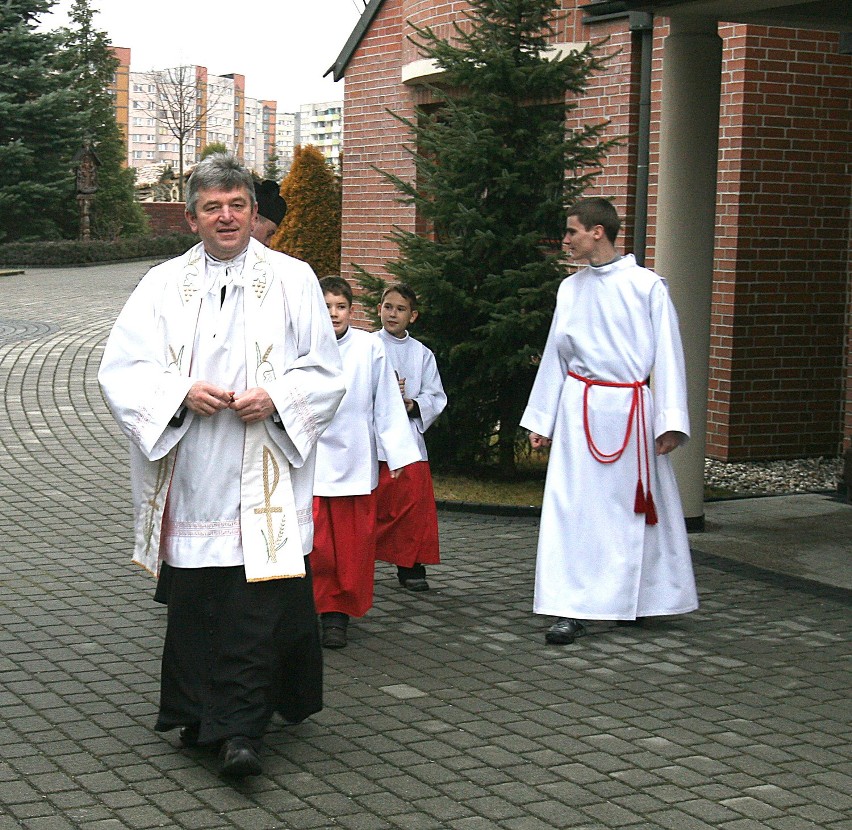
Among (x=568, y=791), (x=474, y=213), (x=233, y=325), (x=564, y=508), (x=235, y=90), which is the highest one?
(x=235, y=90)

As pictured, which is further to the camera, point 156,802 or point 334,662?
point 334,662

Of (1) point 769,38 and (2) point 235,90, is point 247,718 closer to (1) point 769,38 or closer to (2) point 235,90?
(1) point 769,38

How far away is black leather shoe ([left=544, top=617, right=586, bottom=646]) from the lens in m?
6.63

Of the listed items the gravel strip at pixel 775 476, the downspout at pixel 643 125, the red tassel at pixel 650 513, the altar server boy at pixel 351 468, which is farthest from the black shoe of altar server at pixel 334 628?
the downspout at pixel 643 125

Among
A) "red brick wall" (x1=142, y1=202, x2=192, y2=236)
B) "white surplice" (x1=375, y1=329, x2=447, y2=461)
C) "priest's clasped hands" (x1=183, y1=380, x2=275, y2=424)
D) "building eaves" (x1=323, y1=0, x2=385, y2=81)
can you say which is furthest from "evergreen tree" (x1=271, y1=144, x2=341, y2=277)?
"red brick wall" (x1=142, y1=202, x2=192, y2=236)

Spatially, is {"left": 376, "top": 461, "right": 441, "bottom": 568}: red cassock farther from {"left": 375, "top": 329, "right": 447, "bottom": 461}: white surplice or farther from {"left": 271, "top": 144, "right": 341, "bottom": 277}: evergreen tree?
{"left": 271, "top": 144, "right": 341, "bottom": 277}: evergreen tree

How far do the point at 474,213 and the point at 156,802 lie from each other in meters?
6.27

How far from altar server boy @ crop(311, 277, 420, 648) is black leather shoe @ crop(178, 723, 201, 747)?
1.45 m

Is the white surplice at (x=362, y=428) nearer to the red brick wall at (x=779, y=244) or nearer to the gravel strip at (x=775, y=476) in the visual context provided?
the gravel strip at (x=775, y=476)

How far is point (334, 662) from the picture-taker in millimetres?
6270

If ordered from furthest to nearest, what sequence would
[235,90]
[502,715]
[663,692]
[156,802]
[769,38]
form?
[235,90] < [769,38] < [663,692] < [502,715] < [156,802]

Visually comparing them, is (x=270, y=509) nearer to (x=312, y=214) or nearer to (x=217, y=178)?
(x=217, y=178)

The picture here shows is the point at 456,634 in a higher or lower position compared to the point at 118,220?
lower

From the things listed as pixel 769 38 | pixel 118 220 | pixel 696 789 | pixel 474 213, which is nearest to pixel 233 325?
pixel 696 789
